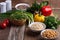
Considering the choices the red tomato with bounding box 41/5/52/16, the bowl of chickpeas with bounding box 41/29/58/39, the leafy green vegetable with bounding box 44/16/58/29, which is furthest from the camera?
the red tomato with bounding box 41/5/52/16

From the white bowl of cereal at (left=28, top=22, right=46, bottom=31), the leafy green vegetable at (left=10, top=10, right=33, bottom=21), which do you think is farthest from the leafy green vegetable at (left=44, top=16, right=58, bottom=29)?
the leafy green vegetable at (left=10, top=10, right=33, bottom=21)

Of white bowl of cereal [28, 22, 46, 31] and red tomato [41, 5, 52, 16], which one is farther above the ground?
red tomato [41, 5, 52, 16]

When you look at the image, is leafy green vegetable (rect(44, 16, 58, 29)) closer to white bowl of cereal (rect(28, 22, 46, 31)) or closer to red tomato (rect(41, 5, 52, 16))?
white bowl of cereal (rect(28, 22, 46, 31))

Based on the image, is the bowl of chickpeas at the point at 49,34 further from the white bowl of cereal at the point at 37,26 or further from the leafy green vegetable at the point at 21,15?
the leafy green vegetable at the point at 21,15

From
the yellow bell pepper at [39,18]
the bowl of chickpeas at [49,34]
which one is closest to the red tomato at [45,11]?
the yellow bell pepper at [39,18]

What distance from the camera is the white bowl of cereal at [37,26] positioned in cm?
156

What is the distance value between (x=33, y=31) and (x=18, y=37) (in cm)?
13

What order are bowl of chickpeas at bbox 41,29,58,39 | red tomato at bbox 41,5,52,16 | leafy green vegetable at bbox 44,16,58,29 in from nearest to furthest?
1. bowl of chickpeas at bbox 41,29,58,39
2. leafy green vegetable at bbox 44,16,58,29
3. red tomato at bbox 41,5,52,16

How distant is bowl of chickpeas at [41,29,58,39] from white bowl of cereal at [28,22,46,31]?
0.16 feet

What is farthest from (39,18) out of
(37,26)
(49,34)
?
(49,34)

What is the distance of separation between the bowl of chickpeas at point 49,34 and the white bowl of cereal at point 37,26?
5cm

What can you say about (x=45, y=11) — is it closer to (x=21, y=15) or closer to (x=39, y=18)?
(x=39, y=18)

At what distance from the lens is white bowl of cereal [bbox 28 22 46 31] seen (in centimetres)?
156

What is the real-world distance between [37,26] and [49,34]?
14cm
